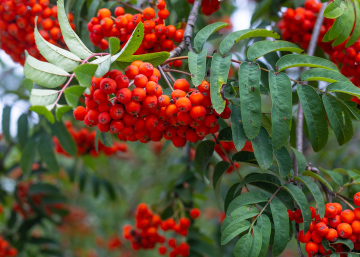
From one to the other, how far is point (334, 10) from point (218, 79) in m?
0.88

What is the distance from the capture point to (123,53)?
1.50m

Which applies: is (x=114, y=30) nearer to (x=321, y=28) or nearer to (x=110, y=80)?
(x=110, y=80)

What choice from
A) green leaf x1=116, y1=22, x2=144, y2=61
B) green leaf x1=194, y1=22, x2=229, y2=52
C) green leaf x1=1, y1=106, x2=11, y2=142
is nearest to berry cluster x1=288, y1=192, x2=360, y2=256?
green leaf x1=194, y1=22, x2=229, y2=52

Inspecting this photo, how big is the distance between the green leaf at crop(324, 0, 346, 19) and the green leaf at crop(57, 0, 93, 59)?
134cm

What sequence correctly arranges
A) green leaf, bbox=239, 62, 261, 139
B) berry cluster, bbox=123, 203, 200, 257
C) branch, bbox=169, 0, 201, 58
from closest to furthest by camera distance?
green leaf, bbox=239, 62, 261, 139, branch, bbox=169, 0, 201, 58, berry cluster, bbox=123, 203, 200, 257

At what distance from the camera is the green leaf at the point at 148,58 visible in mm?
1582

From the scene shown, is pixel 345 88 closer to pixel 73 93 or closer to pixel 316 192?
pixel 316 192

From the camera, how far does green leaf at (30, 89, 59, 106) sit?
1.33 metres

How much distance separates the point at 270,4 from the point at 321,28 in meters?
0.70

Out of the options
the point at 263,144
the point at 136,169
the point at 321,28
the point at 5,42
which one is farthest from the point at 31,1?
the point at 136,169

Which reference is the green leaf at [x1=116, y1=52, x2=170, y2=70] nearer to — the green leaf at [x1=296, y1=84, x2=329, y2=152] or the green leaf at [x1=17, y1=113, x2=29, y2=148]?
the green leaf at [x1=296, y1=84, x2=329, y2=152]

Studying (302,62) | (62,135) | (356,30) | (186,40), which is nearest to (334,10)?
(356,30)

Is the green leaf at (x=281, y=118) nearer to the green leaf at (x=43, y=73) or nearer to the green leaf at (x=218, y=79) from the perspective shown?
the green leaf at (x=218, y=79)

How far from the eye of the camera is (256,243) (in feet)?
5.23
